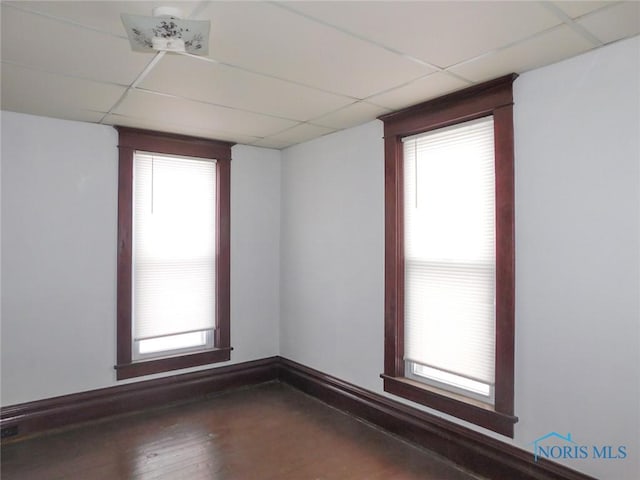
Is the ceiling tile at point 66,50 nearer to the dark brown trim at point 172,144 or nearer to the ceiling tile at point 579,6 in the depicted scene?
the dark brown trim at point 172,144

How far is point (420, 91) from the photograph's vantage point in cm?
297

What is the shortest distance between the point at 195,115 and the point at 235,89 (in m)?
0.78

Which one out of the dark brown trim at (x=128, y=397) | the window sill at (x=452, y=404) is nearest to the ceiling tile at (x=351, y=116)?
the window sill at (x=452, y=404)

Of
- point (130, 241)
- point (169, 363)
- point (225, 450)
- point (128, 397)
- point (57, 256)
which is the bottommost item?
point (225, 450)

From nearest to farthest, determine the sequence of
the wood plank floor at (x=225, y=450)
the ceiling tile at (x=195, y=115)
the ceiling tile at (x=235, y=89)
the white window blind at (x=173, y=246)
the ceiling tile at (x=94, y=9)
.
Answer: the ceiling tile at (x=94, y=9) → the ceiling tile at (x=235, y=89) → the wood plank floor at (x=225, y=450) → the ceiling tile at (x=195, y=115) → the white window blind at (x=173, y=246)

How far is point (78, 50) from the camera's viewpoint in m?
2.31

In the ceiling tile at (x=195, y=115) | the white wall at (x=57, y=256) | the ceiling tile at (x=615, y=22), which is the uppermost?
the ceiling tile at (x=195, y=115)

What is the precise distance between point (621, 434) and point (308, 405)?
8.62 ft

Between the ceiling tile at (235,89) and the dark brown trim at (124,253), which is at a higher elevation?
the ceiling tile at (235,89)

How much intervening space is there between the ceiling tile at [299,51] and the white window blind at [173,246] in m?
2.05

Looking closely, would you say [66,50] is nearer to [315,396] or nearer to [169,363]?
[169,363]

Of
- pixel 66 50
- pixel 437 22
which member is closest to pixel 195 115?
pixel 66 50

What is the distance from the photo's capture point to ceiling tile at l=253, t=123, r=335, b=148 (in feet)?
13.1

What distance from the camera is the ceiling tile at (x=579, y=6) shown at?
1.86 metres
